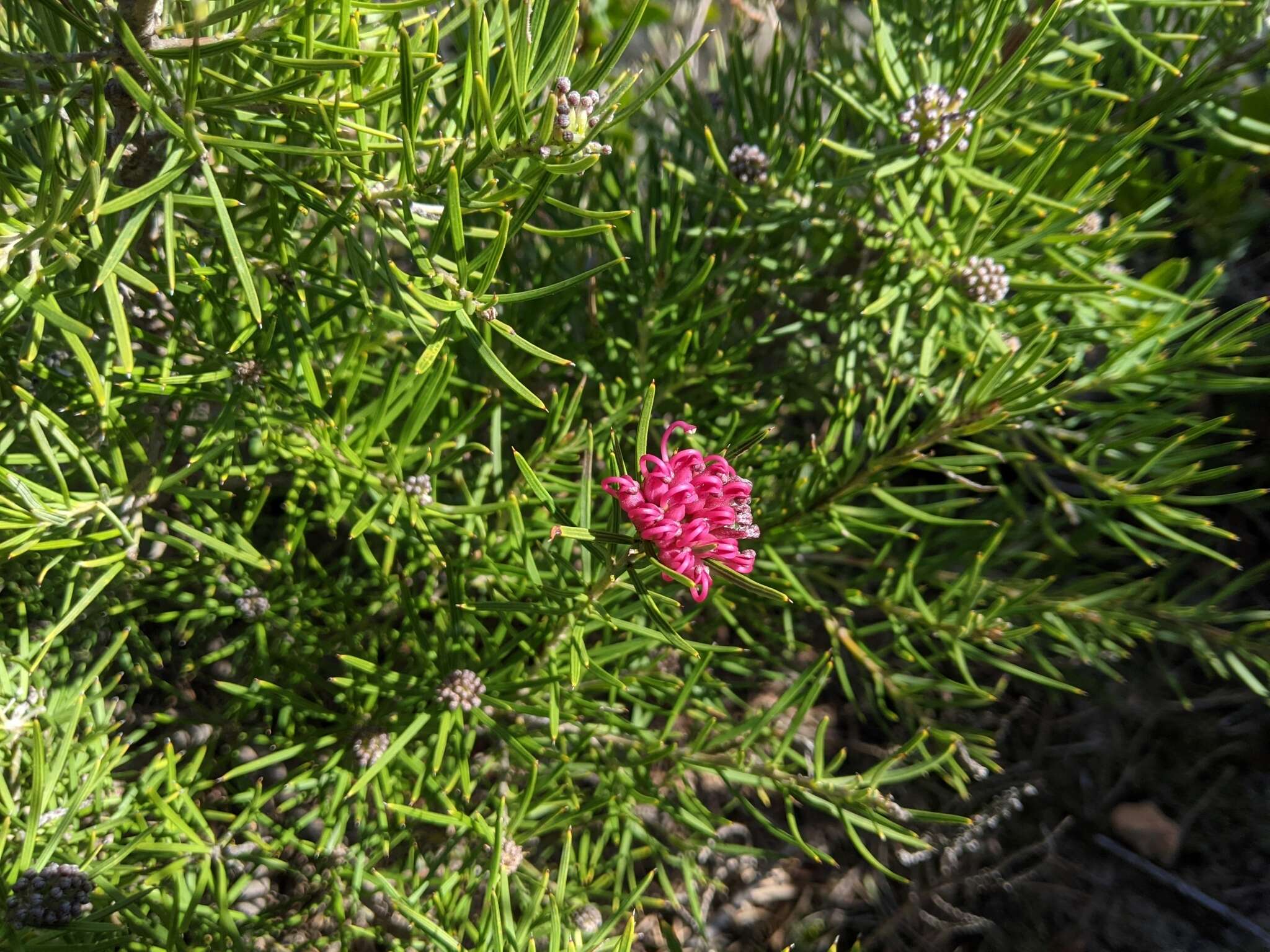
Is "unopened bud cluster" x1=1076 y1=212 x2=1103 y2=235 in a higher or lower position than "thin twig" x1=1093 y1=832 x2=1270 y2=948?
higher

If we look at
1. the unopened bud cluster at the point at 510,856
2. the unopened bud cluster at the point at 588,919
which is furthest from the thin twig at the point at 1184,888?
the unopened bud cluster at the point at 510,856

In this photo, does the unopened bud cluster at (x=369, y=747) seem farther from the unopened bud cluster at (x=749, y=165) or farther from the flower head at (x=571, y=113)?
the unopened bud cluster at (x=749, y=165)

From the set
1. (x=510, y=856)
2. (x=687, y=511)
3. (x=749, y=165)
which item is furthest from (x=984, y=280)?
(x=510, y=856)

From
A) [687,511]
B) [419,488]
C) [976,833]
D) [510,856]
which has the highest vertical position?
[687,511]

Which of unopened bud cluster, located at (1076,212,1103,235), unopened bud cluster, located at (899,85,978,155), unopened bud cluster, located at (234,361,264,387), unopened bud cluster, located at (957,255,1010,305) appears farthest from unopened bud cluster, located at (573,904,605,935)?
unopened bud cluster, located at (1076,212,1103,235)

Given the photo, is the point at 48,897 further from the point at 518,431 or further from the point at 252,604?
the point at 518,431

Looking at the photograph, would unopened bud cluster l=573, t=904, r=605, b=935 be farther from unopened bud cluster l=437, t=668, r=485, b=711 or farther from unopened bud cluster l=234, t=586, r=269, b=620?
unopened bud cluster l=234, t=586, r=269, b=620

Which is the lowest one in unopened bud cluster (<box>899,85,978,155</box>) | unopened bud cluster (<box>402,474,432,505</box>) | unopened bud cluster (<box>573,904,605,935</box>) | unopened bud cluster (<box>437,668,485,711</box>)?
unopened bud cluster (<box>573,904,605,935</box>)

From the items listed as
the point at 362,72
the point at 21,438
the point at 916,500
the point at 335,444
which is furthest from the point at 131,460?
the point at 916,500
